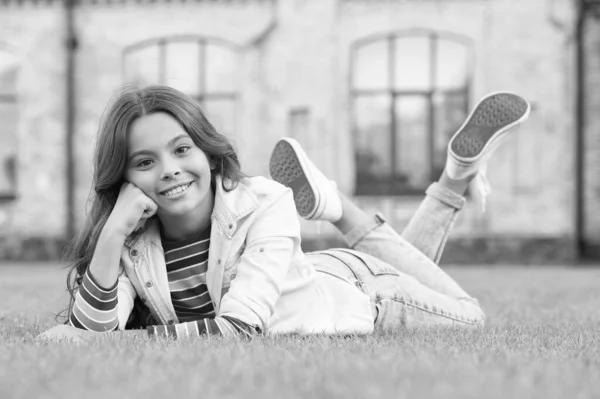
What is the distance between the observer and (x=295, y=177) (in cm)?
394

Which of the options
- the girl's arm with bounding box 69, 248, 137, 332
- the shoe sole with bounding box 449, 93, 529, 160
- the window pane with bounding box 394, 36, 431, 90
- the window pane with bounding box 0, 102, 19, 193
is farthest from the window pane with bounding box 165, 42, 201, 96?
the girl's arm with bounding box 69, 248, 137, 332

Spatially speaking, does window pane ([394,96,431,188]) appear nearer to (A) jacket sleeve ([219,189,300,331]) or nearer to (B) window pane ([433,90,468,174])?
(B) window pane ([433,90,468,174])

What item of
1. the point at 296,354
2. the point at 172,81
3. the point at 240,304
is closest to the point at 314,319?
the point at 240,304

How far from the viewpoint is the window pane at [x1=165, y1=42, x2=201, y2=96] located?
1338cm

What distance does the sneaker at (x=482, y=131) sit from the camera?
4.27 metres

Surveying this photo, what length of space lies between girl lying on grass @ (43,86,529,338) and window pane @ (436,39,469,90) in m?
9.65

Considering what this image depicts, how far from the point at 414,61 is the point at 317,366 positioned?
36.1 ft

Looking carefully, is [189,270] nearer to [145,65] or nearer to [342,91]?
[342,91]

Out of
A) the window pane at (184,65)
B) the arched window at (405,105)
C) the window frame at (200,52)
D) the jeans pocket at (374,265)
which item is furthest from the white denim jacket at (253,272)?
the window pane at (184,65)

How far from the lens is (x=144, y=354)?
8.06 feet

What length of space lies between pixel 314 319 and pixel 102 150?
3.24 feet

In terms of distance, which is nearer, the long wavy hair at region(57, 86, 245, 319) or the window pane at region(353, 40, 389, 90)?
the long wavy hair at region(57, 86, 245, 319)

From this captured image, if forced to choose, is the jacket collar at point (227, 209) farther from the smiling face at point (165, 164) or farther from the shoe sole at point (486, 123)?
the shoe sole at point (486, 123)

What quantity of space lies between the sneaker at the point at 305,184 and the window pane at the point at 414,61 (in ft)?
30.0
